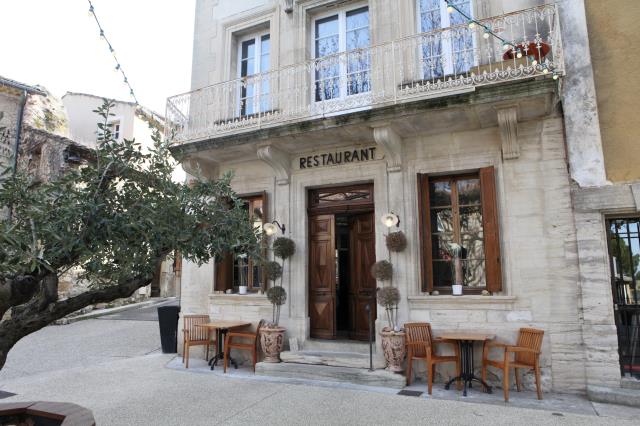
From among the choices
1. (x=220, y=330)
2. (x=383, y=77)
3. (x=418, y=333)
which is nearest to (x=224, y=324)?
(x=220, y=330)

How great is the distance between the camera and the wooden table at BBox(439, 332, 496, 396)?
5.84 metres

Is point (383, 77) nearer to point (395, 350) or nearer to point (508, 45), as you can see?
point (508, 45)

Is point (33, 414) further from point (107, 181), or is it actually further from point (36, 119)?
point (36, 119)

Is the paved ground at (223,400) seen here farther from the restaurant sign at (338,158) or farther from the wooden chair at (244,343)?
the restaurant sign at (338,158)

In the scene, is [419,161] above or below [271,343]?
above

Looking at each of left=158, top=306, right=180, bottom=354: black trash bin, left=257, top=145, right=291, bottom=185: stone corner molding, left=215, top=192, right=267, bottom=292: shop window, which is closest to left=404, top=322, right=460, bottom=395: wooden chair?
left=215, top=192, right=267, bottom=292: shop window

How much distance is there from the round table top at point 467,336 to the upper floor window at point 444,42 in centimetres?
396

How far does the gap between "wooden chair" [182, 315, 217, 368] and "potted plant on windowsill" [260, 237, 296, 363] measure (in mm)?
1116

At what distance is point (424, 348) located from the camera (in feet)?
21.0

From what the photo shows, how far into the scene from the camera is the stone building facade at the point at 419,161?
6.10 m

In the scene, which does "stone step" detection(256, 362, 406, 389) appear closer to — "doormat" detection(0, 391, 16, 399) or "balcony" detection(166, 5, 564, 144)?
"doormat" detection(0, 391, 16, 399)

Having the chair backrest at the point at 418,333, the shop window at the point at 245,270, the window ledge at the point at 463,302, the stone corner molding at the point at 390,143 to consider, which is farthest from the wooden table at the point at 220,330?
the stone corner molding at the point at 390,143

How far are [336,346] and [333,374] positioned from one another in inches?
32.1

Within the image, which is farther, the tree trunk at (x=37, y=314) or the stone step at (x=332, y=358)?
the stone step at (x=332, y=358)
